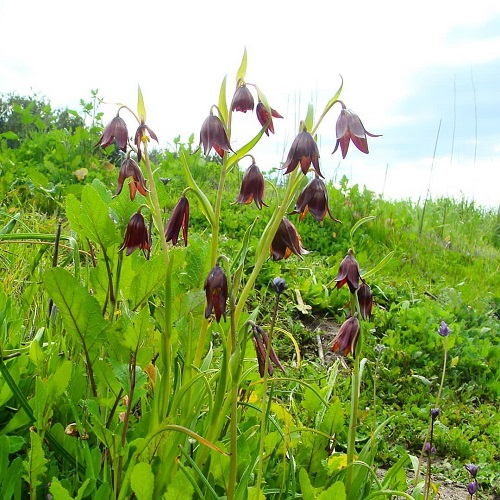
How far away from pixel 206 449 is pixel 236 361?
0.36 meters

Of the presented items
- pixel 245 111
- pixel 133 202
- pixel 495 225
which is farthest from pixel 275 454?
pixel 495 225

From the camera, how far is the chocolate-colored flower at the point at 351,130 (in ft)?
4.02

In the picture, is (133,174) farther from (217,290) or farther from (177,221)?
(217,290)

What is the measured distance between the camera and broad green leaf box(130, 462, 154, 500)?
106 cm

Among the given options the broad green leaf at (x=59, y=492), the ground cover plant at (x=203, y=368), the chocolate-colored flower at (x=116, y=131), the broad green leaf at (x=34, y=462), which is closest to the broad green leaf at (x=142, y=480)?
the ground cover plant at (x=203, y=368)

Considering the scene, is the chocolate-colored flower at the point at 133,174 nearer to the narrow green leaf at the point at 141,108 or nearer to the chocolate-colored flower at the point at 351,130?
the narrow green leaf at the point at 141,108

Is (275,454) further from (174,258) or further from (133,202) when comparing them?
(133,202)

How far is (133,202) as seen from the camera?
1.40 meters

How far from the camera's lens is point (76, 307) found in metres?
1.21

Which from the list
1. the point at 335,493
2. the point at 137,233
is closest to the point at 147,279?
the point at 137,233

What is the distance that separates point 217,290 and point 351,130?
0.45 meters

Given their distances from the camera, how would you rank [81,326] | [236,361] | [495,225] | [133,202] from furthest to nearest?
1. [495,225]
2. [133,202]
3. [81,326]
4. [236,361]

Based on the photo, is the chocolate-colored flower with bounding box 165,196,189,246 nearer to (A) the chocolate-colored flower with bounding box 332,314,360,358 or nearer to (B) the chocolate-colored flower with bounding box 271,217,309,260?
(B) the chocolate-colored flower with bounding box 271,217,309,260

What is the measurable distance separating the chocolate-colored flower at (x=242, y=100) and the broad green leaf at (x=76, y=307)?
490 mm
